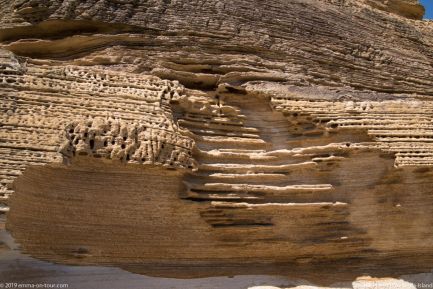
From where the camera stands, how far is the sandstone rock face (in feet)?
16.3

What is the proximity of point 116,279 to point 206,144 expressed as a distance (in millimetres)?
1676

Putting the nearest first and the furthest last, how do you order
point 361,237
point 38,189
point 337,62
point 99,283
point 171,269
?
point 38,189, point 99,283, point 171,269, point 361,237, point 337,62

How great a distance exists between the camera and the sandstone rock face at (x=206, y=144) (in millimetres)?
4957

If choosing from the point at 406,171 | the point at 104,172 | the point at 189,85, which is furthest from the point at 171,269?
the point at 406,171

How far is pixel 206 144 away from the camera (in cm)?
562

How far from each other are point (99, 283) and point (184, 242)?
95cm

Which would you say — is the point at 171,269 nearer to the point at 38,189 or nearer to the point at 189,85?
the point at 38,189

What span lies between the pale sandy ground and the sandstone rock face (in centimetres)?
10

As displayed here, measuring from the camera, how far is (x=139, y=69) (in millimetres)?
5750

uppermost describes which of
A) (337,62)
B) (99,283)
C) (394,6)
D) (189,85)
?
(394,6)

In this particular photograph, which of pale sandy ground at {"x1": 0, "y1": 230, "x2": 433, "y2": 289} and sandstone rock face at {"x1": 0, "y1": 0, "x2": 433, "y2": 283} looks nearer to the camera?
pale sandy ground at {"x1": 0, "y1": 230, "x2": 433, "y2": 289}

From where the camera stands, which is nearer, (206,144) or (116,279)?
(116,279)

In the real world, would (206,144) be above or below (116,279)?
above

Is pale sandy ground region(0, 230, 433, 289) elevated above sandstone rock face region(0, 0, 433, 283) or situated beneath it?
Answer: situated beneath
